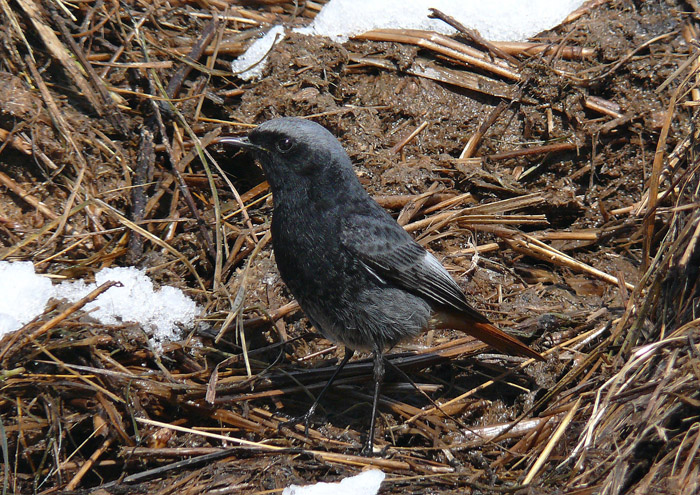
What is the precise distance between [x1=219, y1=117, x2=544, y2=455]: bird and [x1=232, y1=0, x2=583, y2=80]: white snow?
1998 mm

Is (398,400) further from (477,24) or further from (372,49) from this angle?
(477,24)

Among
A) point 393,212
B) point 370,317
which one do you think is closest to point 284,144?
point 370,317

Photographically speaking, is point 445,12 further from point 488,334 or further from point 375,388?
point 375,388

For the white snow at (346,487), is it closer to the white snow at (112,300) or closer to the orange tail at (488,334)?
the orange tail at (488,334)

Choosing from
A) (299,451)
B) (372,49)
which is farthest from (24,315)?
(372,49)

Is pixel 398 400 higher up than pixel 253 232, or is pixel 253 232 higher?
pixel 253 232

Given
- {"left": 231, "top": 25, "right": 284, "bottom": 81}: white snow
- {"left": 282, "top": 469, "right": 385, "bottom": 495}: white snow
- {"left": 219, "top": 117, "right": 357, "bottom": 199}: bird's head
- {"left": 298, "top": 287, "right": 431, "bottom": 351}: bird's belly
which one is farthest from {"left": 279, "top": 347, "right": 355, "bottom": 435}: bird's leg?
{"left": 231, "top": 25, "right": 284, "bottom": 81}: white snow

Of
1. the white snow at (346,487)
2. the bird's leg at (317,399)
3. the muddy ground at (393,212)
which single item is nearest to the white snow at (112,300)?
the muddy ground at (393,212)

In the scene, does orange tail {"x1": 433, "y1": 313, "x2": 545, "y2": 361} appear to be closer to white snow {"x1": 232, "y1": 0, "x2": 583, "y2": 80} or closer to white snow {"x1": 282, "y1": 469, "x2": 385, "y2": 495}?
white snow {"x1": 282, "y1": 469, "x2": 385, "y2": 495}

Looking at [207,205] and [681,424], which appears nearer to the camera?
[681,424]

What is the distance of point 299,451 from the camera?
3.73 m

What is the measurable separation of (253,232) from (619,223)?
2.68 meters

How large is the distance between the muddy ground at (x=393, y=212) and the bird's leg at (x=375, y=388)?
108mm

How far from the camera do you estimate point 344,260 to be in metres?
4.11
